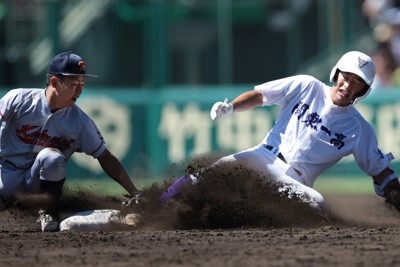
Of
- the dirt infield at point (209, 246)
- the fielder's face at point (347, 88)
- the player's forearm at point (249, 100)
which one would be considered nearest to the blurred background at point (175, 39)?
the player's forearm at point (249, 100)

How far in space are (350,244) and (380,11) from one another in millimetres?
9180

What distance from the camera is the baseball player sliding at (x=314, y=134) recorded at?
28.9 feet

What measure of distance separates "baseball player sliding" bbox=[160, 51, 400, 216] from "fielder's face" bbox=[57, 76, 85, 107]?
1.20m

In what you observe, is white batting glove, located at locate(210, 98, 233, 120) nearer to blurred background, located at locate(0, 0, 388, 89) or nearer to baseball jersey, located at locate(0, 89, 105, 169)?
baseball jersey, located at locate(0, 89, 105, 169)

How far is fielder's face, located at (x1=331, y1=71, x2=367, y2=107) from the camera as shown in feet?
28.8

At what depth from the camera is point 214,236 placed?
26.2 ft

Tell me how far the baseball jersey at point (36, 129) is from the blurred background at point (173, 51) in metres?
6.41

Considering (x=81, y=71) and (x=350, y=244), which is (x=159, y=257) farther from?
(x=81, y=71)

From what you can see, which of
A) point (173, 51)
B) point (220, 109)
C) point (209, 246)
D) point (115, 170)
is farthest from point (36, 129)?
point (173, 51)

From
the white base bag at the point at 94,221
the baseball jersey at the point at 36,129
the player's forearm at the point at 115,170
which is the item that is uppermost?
the baseball jersey at the point at 36,129

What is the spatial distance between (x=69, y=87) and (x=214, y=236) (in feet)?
A: 6.08

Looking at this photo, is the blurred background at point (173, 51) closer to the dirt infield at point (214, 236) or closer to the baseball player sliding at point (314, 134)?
the dirt infield at point (214, 236)

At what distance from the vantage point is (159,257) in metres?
6.75

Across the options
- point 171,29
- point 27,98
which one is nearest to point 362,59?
point 27,98
